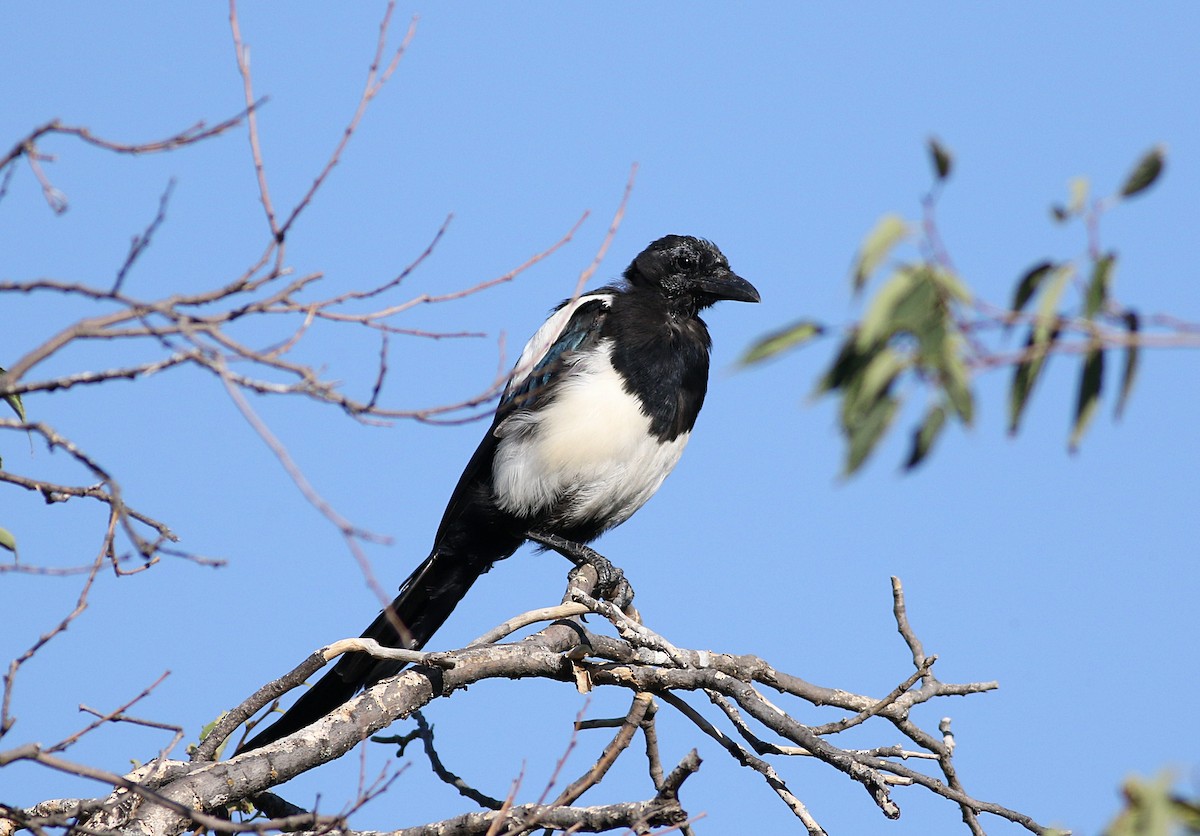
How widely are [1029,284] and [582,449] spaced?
328 centimetres

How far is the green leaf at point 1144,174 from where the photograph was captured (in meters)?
1.65

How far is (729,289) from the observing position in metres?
5.48

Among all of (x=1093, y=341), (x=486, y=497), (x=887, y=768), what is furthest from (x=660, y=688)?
(x=1093, y=341)

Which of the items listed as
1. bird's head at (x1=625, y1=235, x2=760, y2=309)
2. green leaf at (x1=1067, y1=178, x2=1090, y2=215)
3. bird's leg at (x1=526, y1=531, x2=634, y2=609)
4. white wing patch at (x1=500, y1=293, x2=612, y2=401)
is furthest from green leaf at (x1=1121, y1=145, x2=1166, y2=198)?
bird's head at (x1=625, y1=235, x2=760, y2=309)

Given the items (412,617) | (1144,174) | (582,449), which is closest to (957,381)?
(1144,174)

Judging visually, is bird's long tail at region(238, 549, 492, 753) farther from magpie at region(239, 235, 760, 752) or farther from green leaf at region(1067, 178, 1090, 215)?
green leaf at region(1067, 178, 1090, 215)

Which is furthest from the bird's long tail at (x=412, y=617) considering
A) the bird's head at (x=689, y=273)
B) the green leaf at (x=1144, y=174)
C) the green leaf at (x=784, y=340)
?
the green leaf at (x=1144, y=174)

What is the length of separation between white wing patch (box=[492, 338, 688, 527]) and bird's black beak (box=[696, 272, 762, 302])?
2.18 feet

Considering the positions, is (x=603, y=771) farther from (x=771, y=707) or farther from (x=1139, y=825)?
(x=1139, y=825)

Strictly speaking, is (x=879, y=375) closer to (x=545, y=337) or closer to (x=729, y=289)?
(x=545, y=337)

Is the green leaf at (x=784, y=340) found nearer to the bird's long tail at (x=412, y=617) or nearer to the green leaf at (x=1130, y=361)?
the green leaf at (x=1130, y=361)

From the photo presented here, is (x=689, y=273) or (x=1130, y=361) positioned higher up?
(x=689, y=273)

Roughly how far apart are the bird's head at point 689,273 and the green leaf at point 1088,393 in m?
3.77

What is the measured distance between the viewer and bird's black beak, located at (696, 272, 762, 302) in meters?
5.48
